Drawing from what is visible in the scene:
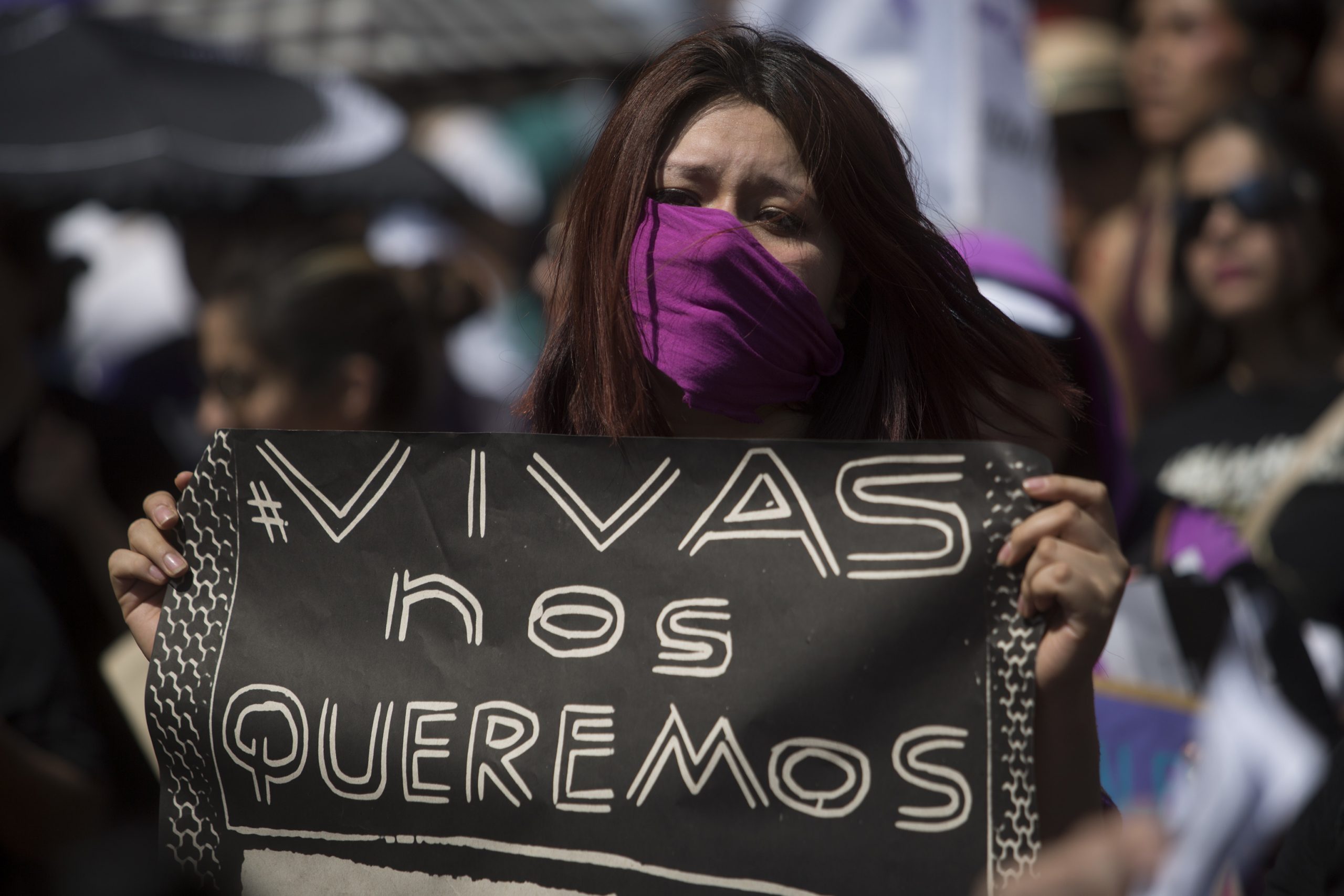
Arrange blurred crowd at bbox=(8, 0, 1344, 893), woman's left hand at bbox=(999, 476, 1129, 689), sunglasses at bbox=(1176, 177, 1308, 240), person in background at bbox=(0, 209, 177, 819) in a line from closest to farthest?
1. woman's left hand at bbox=(999, 476, 1129, 689)
2. blurred crowd at bbox=(8, 0, 1344, 893)
3. person in background at bbox=(0, 209, 177, 819)
4. sunglasses at bbox=(1176, 177, 1308, 240)

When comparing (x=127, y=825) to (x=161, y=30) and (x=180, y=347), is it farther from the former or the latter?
(x=161, y=30)

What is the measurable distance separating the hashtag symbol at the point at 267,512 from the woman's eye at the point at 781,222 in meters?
0.76

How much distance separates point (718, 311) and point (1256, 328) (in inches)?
106

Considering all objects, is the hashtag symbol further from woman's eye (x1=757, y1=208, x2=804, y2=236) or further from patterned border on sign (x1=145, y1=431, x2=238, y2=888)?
woman's eye (x1=757, y1=208, x2=804, y2=236)

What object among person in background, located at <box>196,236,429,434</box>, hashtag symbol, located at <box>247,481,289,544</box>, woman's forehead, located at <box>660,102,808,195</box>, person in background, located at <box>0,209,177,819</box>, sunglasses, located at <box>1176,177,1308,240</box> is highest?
woman's forehead, located at <box>660,102,808,195</box>

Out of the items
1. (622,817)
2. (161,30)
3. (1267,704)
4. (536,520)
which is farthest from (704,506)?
(161,30)

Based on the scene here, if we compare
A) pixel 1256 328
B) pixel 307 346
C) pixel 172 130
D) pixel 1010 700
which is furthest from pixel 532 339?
pixel 1010 700

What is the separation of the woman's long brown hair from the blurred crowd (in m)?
0.18

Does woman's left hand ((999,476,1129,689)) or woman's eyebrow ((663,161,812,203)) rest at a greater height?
woman's eyebrow ((663,161,812,203))

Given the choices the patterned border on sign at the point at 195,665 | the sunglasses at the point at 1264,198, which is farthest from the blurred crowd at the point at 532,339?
the patterned border on sign at the point at 195,665

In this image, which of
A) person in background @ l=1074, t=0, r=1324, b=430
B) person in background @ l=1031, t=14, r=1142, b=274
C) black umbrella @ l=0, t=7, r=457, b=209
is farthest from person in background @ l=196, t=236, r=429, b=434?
person in background @ l=1031, t=14, r=1142, b=274

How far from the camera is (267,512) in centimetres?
170

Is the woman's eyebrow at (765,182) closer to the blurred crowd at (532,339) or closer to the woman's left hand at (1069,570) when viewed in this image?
the blurred crowd at (532,339)

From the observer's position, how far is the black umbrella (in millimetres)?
4375
